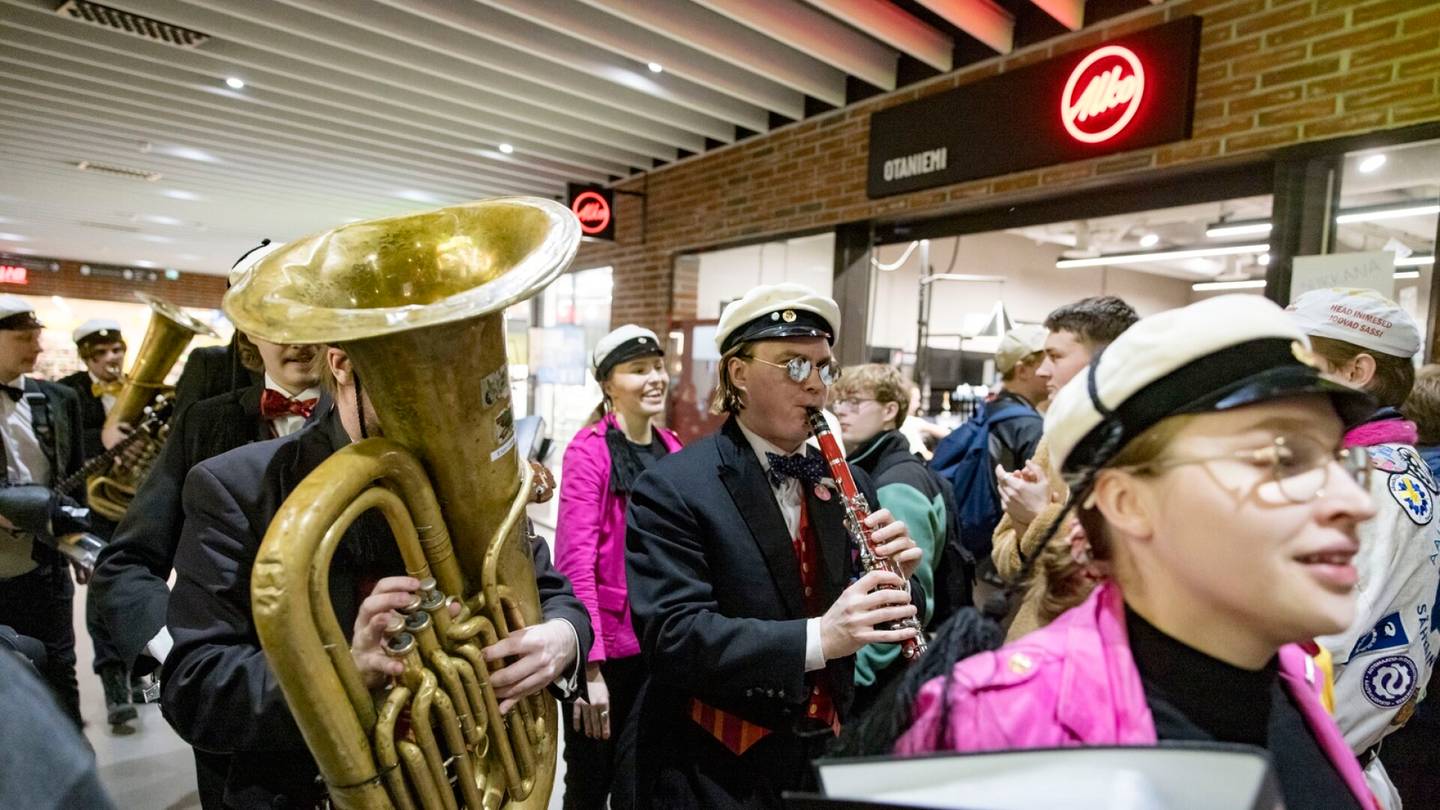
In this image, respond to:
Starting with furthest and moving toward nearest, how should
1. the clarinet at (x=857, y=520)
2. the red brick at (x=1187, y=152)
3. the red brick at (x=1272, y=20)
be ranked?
the red brick at (x=1187, y=152) < the red brick at (x=1272, y=20) < the clarinet at (x=857, y=520)

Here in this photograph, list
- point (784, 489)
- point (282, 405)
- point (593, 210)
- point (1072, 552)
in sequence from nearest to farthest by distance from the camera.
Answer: point (1072, 552)
point (784, 489)
point (282, 405)
point (593, 210)

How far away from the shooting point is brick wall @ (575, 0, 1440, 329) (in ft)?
9.02

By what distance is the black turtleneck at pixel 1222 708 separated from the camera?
2.54ft

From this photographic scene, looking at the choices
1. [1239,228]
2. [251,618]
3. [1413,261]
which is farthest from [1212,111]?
[251,618]

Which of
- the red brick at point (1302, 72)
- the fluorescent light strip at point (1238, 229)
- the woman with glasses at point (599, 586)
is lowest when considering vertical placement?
the woman with glasses at point (599, 586)

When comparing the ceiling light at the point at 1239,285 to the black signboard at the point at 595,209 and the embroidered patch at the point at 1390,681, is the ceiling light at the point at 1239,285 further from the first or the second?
the black signboard at the point at 595,209

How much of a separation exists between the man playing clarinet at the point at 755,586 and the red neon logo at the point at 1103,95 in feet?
8.41

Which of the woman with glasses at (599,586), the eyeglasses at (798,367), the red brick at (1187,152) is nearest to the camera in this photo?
the eyeglasses at (798,367)

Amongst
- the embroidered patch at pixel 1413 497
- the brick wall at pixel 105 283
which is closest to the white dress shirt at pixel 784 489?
the embroidered patch at pixel 1413 497

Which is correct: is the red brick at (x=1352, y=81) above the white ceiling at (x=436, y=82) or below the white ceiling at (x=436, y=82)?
below

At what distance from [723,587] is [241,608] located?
83 centimetres

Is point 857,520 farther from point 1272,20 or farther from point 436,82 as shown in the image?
point 436,82

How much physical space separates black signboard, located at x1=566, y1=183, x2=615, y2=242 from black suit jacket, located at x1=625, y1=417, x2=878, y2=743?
5.41 metres

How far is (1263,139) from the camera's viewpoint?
10.0ft
